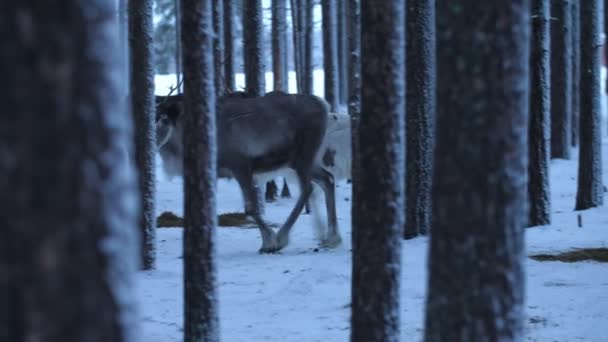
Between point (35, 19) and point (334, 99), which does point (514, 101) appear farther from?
point (334, 99)

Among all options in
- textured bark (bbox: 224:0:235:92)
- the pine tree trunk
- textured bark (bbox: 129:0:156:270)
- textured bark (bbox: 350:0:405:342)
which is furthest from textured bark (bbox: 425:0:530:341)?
textured bark (bbox: 224:0:235:92)

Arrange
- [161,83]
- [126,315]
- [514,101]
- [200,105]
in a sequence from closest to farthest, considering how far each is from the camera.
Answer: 1. [126,315]
2. [514,101]
3. [200,105]
4. [161,83]

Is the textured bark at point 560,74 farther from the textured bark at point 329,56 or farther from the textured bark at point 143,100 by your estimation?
the textured bark at point 143,100

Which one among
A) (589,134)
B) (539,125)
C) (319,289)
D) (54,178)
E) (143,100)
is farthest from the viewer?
(589,134)

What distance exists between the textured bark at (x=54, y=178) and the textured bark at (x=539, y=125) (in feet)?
36.3

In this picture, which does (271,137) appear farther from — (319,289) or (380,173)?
(380,173)

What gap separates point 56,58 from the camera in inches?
82.3

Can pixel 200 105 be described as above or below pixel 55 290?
above

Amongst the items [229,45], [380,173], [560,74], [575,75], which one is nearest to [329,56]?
[229,45]

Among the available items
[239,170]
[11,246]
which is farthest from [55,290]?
[239,170]

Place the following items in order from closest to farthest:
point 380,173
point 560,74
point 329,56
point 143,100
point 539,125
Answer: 1. point 380,173
2. point 143,100
3. point 539,125
4. point 560,74
5. point 329,56

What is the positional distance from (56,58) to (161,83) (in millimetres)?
54216

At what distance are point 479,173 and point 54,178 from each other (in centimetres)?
233

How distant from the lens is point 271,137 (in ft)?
41.5
